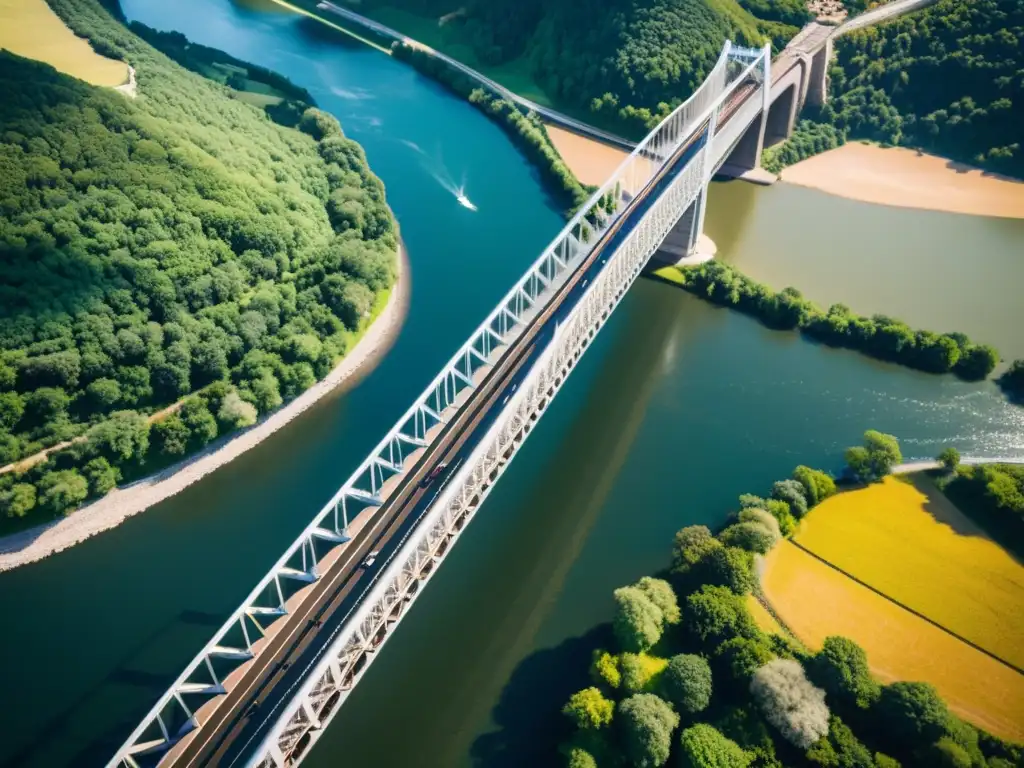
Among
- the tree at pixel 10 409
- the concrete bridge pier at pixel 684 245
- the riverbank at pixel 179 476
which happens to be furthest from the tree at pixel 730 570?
the tree at pixel 10 409

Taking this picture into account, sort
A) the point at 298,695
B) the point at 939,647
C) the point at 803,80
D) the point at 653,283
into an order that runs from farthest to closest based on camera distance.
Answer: the point at 803,80 < the point at 653,283 < the point at 939,647 < the point at 298,695

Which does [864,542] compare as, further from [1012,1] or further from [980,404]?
[1012,1]

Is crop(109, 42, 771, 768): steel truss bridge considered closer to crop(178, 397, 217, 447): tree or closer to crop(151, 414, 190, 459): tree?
crop(178, 397, 217, 447): tree

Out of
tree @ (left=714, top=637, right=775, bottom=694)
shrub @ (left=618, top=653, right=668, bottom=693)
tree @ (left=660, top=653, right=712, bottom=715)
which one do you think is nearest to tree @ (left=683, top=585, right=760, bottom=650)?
tree @ (left=714, top=637, right=775, bottom=694)

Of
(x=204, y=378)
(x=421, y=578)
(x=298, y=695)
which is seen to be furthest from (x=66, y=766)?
(x=204, y=378)

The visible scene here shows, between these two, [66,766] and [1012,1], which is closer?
[66,766]

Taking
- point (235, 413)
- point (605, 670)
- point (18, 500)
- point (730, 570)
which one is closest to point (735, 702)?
point (605, 670)

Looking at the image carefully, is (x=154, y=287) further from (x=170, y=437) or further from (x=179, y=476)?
(x=179, y=476)
